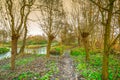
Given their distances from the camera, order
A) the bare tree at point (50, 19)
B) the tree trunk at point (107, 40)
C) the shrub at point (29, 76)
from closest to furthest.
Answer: the tree trunk at point (107, 40), the shrub at point (29, 76), the bare tree at point (50, 19)

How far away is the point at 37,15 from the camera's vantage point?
1073 inches

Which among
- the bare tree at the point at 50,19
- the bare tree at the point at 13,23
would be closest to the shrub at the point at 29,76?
the bare tree at the point at 13,23

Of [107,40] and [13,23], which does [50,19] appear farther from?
[107,40]

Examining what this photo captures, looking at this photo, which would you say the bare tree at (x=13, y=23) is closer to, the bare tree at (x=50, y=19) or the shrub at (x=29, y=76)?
the shrub at (x=29, y=76)

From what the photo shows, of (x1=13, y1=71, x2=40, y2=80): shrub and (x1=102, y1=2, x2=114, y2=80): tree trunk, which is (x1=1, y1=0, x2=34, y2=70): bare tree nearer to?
(x1=13, y1=71, x2=40, y2=80): shrub

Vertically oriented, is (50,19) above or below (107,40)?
above

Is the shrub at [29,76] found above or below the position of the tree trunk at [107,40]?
below

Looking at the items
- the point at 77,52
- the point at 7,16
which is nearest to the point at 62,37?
the point at 77,52

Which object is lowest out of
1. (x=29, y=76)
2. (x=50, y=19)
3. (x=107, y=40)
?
(x=29, y=76)

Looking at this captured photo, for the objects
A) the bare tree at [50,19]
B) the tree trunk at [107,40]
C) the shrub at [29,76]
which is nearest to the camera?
the tree trunk at [107,40]

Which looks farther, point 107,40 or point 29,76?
point 29,76

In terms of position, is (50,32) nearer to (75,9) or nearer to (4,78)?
(75,9)

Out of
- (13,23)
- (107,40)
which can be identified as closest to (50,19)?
(13,23)

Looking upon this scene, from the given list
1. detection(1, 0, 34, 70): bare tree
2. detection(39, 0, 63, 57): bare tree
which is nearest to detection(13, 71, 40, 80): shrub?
detection(1, 0, 34, 70): bare tree
